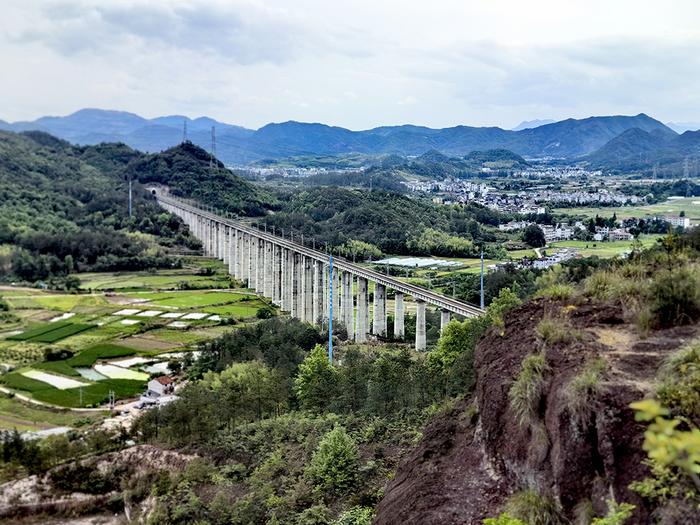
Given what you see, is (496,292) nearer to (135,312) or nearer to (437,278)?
(437,278)

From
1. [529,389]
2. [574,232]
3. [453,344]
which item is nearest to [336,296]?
[453,344]

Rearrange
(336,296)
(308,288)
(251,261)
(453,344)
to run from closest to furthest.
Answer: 1. (453,344)
2. (336,296)
3. (308,288)
4. (251,261)

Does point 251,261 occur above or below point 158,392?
above

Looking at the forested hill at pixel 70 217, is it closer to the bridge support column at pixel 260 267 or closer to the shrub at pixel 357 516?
the bridge support column at pixel 260 267

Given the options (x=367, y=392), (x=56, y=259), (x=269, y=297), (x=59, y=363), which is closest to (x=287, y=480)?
(x=367, y=392)

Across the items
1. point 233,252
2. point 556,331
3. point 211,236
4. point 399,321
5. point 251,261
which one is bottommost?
point 399,321

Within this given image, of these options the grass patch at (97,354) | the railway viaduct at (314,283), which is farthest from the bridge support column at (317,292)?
the grass patch at (97,354)

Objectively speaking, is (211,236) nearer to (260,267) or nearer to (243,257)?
(243,257)
